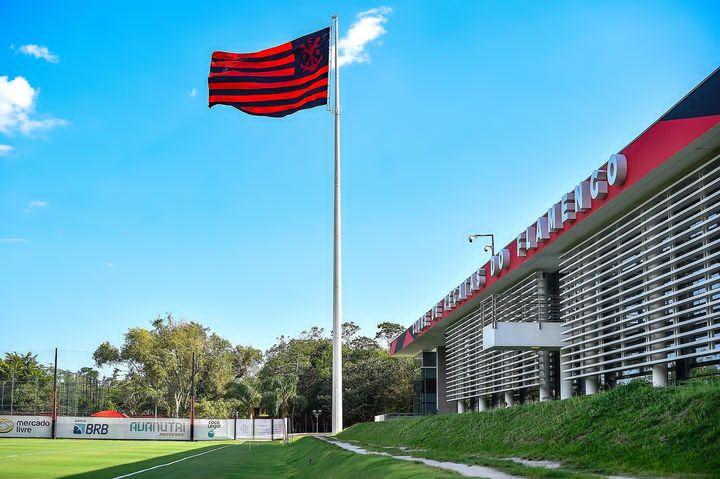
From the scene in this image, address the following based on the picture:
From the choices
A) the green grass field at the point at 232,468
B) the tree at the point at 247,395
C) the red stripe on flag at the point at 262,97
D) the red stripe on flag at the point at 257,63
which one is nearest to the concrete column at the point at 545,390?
the green grass field at the point at 232,468

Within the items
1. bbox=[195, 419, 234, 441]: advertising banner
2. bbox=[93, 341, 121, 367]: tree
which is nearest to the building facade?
bbox=[195, 419, 234, 441]: advertising banner

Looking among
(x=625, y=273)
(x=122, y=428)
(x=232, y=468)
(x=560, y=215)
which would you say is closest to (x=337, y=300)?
(x=232, y=468)

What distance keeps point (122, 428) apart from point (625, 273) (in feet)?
149

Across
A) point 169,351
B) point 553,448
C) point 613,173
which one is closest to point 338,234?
point 613,173

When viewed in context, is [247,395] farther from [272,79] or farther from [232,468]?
[232,468]

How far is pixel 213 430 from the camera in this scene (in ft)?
184

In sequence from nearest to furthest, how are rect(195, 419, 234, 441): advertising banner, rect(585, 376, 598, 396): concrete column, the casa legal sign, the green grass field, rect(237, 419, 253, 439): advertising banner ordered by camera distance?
the green grass field → the casa legal sign → rect(585, 376, 598, 396): concrete column → rect(195, 419, 234, 441): advertising banner → rect(237, 419, 253, 439): advertising banner

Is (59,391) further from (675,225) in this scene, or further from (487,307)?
(675,225)

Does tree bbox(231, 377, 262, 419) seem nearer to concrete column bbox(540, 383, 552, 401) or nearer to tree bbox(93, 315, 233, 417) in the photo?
tree bbox(93, 315, 233, 417)

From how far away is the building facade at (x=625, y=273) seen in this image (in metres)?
13.9

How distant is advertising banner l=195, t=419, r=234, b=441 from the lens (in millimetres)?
55938

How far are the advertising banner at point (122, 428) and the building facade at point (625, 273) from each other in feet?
110

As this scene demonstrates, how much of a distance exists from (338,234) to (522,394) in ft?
35.2

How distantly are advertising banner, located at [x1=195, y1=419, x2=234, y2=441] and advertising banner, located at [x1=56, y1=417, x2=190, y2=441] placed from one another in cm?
88
